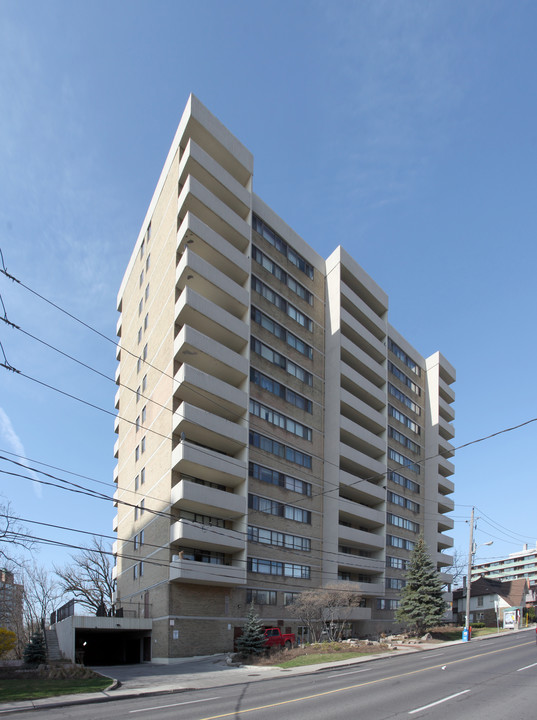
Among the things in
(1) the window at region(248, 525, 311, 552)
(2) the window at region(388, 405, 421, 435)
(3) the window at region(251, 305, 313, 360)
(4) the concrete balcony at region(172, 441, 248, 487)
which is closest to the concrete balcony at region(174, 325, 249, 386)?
(3) the window at region(251, 305, 313, 360)

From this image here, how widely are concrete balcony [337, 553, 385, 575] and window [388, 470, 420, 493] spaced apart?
32.9ft

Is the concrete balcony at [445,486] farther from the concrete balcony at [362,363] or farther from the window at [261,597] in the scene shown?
the window at [261,597]

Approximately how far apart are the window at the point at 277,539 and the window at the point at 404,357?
98.7 ft

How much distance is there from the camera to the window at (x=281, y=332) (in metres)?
47.7

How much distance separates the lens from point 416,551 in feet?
161

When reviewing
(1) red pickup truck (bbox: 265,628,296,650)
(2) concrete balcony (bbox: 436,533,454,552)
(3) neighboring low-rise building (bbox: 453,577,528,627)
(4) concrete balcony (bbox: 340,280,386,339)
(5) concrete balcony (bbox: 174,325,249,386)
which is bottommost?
(3) neighboring low-rise building (bbox: 453,577,528,627)

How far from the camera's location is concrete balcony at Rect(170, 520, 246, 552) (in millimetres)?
36969

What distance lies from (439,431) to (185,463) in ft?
173

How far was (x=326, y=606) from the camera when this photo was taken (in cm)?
4144

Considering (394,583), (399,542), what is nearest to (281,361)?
(399,542)

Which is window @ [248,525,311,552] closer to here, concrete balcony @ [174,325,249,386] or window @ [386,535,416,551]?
concrete balcony @ [174,325,249,386]

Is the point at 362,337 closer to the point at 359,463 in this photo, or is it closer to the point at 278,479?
the point at 359,463

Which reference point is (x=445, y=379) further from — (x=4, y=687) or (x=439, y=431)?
(x=4, y=687)

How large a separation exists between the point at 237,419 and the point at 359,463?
58.6ft
